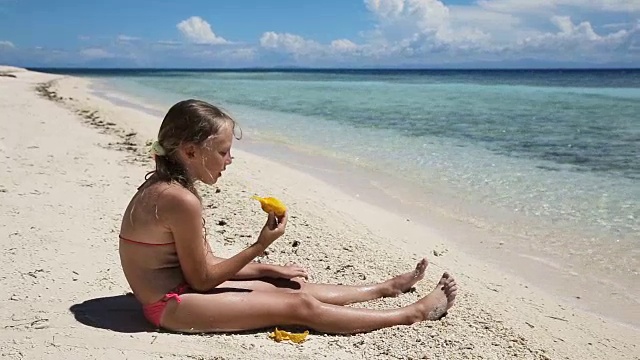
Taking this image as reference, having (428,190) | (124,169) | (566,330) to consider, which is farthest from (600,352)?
(124,169)

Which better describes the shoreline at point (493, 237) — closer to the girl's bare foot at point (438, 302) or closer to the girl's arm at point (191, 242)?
the girl's bare foot at point (438, 302)

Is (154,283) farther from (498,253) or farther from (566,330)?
(498,253)

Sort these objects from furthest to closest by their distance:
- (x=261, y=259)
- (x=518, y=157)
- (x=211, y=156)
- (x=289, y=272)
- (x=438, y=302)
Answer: (x=518, y=157)
(x=261, y=259)
(x=289, y=272)
(x=438, y=302)
(x=211, y=156)

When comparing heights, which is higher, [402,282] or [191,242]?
[191,242]

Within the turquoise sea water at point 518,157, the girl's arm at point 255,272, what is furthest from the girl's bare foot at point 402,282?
the turquoise sea water at point 518,157

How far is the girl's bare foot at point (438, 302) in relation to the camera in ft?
→ 11.4

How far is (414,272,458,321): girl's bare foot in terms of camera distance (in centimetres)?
347

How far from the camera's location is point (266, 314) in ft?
10.5

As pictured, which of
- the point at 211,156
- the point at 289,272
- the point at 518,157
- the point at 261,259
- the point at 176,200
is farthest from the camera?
the point at 518,157

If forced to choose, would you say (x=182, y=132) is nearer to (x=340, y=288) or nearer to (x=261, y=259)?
(x=340, y=288)

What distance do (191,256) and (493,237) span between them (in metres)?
3.35

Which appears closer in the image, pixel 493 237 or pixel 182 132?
pixel 182 132

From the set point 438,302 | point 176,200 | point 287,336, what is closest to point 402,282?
point 438,302

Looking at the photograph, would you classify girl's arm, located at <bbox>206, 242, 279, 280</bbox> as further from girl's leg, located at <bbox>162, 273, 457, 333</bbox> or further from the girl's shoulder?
the girl's shoulder
